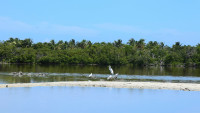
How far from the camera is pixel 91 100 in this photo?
28.7 metres

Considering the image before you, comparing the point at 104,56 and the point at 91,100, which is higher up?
the point at 104,56

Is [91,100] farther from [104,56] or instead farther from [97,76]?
[104,56]

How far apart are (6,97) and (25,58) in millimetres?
91959

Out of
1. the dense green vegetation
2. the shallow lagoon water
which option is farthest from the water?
the dense green vegetation

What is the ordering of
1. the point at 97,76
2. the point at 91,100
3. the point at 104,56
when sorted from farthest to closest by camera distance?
the point at 104,56 → the point at 97,76 → the point at 91,100

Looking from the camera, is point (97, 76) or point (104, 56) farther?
point (104, 56)

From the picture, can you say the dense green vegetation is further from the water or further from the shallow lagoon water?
the shallow lagoon water

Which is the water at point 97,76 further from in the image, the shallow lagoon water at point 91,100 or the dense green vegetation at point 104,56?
the dense green vegetation at point 104,56

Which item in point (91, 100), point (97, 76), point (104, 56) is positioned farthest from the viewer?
point (104, 56)

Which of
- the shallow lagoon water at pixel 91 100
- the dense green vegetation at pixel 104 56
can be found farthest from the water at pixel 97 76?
the dense green vegetation at pixel 104 56

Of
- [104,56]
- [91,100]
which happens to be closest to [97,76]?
[91,100]

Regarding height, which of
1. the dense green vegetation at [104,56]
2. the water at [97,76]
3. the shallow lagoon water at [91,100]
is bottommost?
the shallow lagoon water at [91,100]

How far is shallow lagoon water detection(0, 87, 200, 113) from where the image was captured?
24.5 metres

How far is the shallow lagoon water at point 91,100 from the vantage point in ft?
80.3
